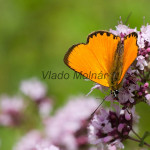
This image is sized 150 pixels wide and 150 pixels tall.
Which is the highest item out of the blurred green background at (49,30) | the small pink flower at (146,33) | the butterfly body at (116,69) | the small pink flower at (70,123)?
the blurred green background at (49,30)

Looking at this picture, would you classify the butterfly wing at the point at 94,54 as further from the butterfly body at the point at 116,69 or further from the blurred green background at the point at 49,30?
the blurred green background at the point at 49,30

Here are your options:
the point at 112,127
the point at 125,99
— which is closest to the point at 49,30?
the point at 112,127

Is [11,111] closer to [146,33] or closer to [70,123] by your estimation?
[70,123]

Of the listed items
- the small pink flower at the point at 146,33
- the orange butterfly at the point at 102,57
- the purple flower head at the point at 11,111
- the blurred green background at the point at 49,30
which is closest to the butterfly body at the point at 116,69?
the orange butterfly at the point at 102,57

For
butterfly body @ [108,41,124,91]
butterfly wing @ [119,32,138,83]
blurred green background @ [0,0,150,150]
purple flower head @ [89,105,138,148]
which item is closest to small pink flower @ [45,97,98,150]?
purple flower head @ [89,105,138,148]

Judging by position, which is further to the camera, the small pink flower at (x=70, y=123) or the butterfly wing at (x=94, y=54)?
the small pink flower at (x=70, y=123)

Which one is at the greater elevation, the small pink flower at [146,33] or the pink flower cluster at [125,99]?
the small pink flower at [146,33]

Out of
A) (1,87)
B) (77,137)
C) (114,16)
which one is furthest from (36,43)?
(77,137)
